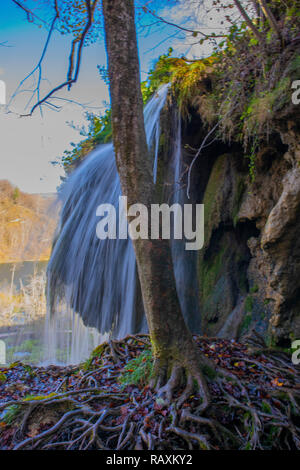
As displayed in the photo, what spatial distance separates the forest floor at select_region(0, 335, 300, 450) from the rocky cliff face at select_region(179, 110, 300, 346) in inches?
48.0

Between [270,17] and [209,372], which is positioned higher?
[270,17]

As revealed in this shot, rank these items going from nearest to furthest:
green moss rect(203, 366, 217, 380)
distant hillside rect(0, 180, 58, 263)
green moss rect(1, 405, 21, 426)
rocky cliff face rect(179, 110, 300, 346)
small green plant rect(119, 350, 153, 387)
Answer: green moss rect(1, 405, 21, 426), green moss rect(203, 366, 217, 380), small green plant rect(119, 350, 153, 387), rocky cliff face rect(179, 110, 300, 346), distant hillside rect(0, 180, 58, 263)

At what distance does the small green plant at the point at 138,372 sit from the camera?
3406mm

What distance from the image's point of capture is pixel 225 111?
541 centimetres

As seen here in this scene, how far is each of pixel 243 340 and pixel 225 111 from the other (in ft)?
12.3

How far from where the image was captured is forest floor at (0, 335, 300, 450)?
2613 millimetres

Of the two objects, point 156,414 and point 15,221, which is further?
point 15,221

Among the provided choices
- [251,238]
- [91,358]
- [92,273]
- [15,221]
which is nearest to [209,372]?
[91,358]

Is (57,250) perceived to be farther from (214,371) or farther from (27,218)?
(27,218)

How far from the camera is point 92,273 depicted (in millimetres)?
6707

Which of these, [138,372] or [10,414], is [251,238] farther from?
[10,414]

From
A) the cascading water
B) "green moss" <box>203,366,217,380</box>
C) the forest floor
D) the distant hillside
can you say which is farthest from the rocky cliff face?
the distant hillside

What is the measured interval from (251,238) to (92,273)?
10.8 feet

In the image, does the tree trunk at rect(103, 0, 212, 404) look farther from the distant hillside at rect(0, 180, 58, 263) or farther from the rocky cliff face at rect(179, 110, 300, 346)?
the distant hillside at rect(0, 180, 58, 263)
